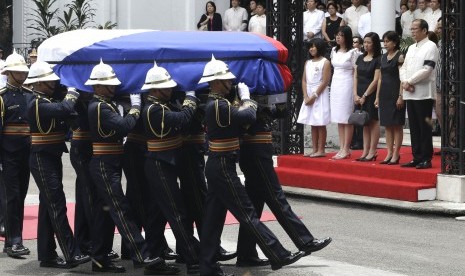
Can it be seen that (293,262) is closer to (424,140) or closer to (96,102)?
(96,102)

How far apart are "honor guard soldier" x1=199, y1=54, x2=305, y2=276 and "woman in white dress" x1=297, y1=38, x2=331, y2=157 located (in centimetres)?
609

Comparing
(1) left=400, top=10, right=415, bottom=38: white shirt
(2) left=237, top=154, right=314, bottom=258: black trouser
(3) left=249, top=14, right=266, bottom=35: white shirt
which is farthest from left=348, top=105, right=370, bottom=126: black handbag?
(3) left=249, top=14, right=266, bottom=35: white shirt

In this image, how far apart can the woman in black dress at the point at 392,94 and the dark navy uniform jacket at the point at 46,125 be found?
5.47 m

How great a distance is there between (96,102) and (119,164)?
0.62 meters

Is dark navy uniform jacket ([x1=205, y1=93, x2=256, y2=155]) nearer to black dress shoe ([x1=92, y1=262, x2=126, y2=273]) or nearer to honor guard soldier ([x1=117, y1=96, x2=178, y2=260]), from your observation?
honor guard soldier ([x1=117, y1=96, x2=178, y2=260])

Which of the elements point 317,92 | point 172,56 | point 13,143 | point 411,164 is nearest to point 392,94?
point 411,164

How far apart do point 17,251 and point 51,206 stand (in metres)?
0.81

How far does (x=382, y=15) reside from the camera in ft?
71.1

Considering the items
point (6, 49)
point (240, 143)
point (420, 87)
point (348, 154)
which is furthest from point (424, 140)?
point (6, 49)

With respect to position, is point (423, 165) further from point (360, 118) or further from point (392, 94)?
point (360, 118)

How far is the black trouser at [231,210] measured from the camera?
11.4 metres

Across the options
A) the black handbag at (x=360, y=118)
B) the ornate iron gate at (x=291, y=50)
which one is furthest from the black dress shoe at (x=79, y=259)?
the ornate iron gate at (x=291, y=50)

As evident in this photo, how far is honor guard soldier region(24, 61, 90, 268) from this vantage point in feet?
39.7

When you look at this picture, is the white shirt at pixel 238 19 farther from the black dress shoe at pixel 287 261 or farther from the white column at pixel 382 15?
the black dress shoe at pixel 287 261
